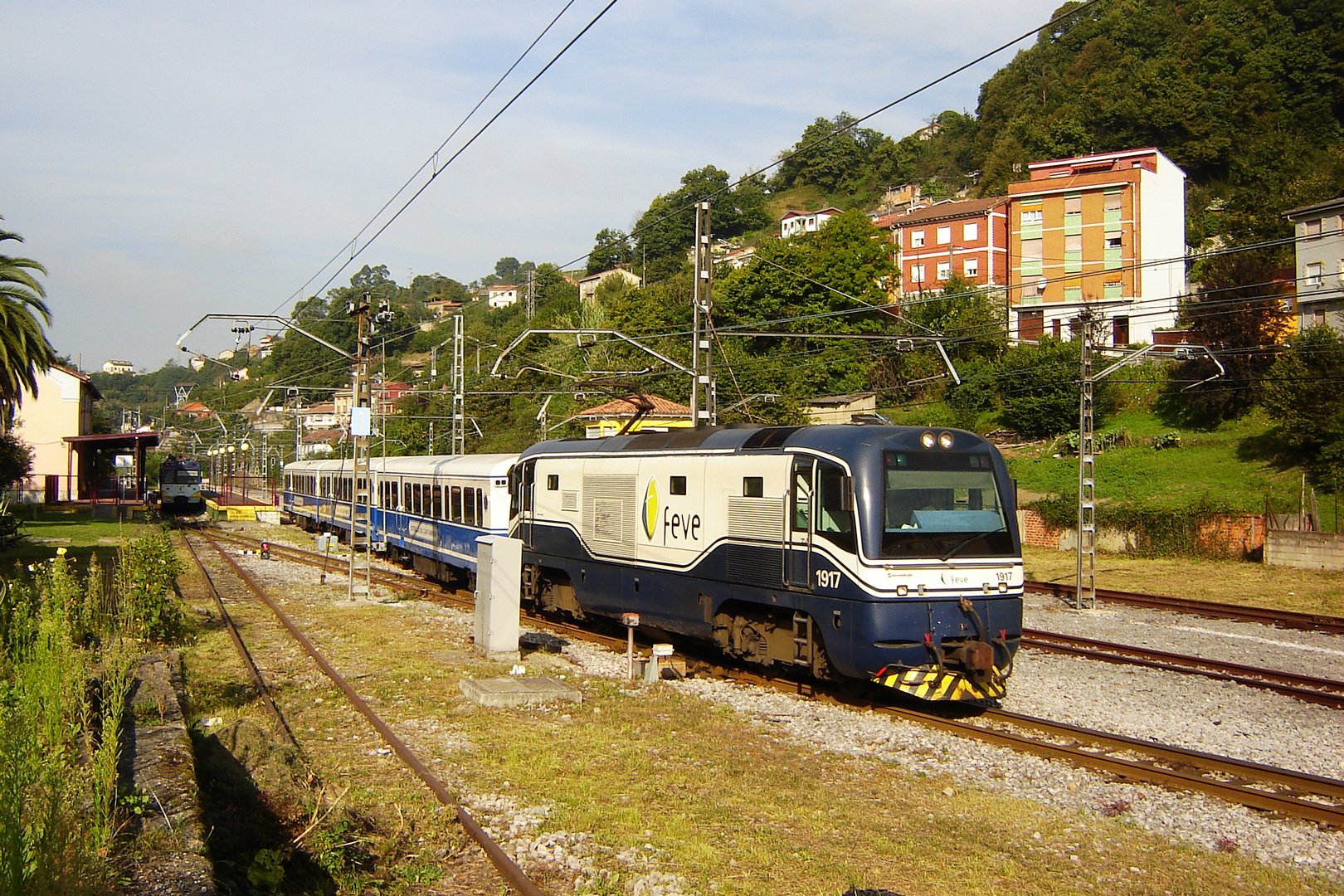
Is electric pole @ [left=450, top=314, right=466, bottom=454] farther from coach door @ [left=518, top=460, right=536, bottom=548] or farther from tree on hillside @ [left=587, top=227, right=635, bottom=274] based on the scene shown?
tree on hillside @ [left=587, top=227, right=635, bottom=274]

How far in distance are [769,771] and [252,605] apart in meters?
15.3

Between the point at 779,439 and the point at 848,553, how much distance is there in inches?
82.1

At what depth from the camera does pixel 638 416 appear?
61.2ft

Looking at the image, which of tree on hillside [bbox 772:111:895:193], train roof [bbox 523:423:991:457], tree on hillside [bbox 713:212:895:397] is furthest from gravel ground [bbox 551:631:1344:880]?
tree on hillside [bbox 772:111:895:193]

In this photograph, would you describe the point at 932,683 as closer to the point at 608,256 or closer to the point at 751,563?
the point at 751,563

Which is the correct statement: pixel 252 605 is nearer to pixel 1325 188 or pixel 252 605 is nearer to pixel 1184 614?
pixel 1184 614

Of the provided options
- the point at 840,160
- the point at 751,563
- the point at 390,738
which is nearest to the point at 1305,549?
the point at 751,563

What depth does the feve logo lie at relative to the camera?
14.7 m

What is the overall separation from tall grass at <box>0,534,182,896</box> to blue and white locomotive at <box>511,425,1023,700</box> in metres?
6.88

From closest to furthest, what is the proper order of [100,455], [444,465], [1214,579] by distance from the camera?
[444,465] → [1214,579] → [100,455]

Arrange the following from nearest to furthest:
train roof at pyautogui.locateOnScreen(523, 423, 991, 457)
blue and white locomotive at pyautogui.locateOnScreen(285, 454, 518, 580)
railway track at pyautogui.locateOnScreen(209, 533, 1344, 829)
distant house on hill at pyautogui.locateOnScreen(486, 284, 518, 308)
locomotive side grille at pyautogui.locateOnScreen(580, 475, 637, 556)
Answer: railway track at pyautogui.locateOnScreen(209, 533, 1344, 829), train roof at pyautogui.locateOnScreen(523, 423, 991, 457), locomotive side grille at pyautogui.locateOnScreen(580, 475, 637, 556), blue and white locomotive at pyautogui.locateOnScreen(285, 454, 518, 580), distant house on hill at pyautogui.locateOnScreen(486, 284, 518, 308)

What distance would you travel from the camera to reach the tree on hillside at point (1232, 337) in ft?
137

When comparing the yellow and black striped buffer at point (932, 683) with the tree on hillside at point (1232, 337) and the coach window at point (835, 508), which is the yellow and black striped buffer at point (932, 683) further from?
the tree on hillside at point (1232, 337)

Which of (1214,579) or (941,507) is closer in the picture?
(941,507)
